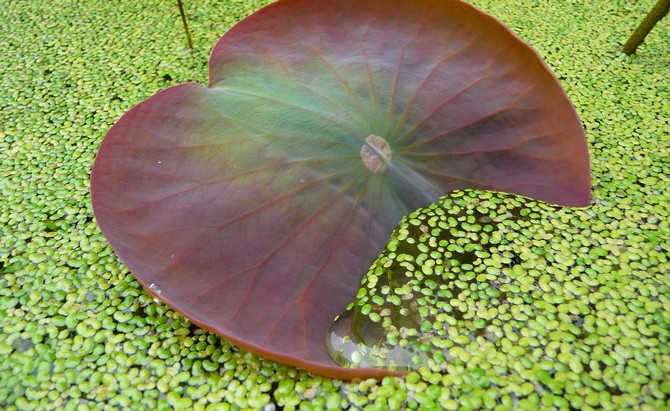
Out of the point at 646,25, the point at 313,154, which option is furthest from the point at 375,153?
the point at 646,25

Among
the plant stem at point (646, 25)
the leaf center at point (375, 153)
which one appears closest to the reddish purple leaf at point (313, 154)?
the leaf center at point (375, 153)

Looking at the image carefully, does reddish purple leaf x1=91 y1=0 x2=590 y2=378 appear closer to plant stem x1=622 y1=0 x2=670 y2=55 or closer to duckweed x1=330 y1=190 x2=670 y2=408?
duckweed x1=330 y1=190 x2=670 y2=408

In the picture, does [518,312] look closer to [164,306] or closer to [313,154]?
[313,154]

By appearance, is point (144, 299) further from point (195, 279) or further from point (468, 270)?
point (468, 270)

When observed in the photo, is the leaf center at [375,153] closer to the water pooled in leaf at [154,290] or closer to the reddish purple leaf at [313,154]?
the reddish purple leaf at [313,154]

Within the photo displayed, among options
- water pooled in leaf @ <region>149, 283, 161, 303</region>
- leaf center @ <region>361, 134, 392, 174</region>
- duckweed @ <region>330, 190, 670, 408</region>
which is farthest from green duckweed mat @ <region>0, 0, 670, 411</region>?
leaf center @ <region>361, 134, 392, 174</region>

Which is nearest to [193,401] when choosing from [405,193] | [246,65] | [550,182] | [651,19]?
[405,193]
